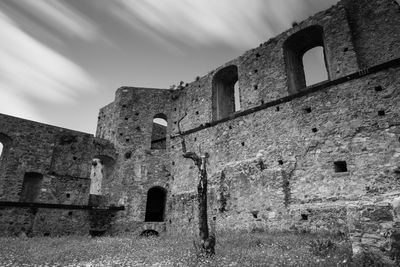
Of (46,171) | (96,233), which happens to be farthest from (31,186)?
(96,233)

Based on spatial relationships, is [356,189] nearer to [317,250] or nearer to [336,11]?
[317,250]

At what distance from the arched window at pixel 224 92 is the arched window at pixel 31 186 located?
9793 millimetres

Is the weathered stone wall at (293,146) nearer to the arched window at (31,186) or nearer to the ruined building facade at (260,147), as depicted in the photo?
the ruined building facade at (260,147)

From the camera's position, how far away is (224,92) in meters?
16.2

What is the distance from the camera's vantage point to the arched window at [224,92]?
15508 millimetres

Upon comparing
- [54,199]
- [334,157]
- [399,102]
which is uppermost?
[399,102]

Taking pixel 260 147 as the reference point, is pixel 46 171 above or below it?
below

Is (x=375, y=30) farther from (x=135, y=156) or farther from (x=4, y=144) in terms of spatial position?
(x=4, y=144)

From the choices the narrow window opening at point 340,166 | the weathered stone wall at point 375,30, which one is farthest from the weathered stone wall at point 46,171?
the weathered stone wall at point 375,30

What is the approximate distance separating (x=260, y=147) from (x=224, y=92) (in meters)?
5.21

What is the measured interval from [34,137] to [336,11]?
15.8 meters

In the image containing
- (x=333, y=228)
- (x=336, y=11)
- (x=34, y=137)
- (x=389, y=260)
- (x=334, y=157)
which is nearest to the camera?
(x=389, y=260)

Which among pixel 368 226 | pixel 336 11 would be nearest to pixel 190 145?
pixel 336 11

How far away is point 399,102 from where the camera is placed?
9.06m
